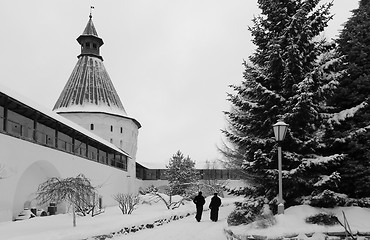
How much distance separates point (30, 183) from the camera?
63.6 feet

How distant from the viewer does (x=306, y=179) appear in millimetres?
10906

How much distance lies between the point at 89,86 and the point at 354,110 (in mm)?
34905

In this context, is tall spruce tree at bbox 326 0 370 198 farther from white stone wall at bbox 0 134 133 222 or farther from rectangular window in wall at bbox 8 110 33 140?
rectangular window in wall at bbox 8 110 33 140

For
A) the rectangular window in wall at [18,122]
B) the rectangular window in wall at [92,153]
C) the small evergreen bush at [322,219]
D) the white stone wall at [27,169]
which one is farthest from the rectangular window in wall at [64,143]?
the small evergreen bush at [322,219]

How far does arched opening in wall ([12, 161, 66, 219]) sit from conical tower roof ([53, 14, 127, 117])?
2059 centimetres

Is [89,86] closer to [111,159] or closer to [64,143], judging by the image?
[111,159]

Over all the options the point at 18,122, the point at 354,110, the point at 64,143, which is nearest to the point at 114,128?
the point at 64,143

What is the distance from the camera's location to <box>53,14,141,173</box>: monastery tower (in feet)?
133

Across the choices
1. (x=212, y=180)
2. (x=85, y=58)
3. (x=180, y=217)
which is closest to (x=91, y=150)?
(x=180, y=217)

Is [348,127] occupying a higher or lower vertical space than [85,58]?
lower

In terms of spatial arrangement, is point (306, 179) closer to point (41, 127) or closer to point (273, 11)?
point (273, 11)

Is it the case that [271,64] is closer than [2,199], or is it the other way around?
[271,64]

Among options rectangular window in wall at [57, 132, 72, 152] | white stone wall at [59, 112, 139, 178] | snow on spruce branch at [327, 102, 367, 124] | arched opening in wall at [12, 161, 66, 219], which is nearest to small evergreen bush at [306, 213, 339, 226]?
snow on spruce branch at [327, 102, 367, 124]

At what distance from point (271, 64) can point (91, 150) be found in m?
19.6
